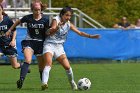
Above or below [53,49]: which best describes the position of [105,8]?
below

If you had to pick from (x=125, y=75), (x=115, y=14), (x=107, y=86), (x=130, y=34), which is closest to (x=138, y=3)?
(x=115, y=14)

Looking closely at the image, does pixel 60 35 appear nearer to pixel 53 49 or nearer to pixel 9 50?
pixel 53 49

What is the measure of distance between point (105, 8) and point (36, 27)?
31.1 m

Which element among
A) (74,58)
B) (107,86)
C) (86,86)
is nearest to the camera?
(86,86)

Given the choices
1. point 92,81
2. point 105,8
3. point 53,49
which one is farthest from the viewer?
point 105,8

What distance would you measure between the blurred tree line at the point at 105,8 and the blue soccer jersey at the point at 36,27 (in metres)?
29.6

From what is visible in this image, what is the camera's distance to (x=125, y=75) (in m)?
19.5

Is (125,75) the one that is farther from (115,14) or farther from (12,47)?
(115,14)

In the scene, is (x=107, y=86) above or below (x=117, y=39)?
above

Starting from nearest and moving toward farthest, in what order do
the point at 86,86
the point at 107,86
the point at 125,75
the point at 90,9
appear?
the point at 86,86
the point at 107,86
the point at 125,75
the point at 90,9

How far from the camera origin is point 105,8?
1794 inches

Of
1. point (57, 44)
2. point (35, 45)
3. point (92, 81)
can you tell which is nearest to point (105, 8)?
point (92, 81)

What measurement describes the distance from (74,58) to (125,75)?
7.96 m

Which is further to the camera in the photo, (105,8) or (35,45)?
(105,8)
